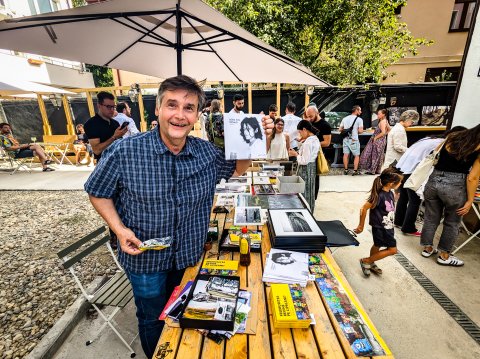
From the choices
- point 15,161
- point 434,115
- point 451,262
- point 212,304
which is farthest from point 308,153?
point 15,161

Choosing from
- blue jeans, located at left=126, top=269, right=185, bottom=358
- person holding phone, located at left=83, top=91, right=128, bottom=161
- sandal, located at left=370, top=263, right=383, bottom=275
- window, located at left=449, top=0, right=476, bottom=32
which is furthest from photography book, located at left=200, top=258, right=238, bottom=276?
window, located at left=449, top=0, right=476, bottom=32

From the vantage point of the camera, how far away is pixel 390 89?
9.64m

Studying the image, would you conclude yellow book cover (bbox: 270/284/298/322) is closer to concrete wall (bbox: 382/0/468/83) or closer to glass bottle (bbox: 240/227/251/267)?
glass bottle (bbox: 240/227/251/267)

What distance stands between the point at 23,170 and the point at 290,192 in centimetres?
1099

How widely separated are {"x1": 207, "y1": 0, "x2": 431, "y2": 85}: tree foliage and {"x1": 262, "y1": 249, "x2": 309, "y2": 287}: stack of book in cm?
737

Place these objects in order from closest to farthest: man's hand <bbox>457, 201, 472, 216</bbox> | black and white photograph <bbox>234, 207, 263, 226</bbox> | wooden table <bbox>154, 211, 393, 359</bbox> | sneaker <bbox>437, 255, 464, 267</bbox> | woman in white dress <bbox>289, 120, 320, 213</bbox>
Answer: wooden table <bbox>154, 211, 393, 359</bbox>
black and white photograph <bbox>234, 207, 263, 226</bbox>
man's hand <bbox>457, 201, 472, 216</bbox>
sneaker <bbox>437, 255, 464, 267</bbox>
woman in white dress <bbox>289, 120, 320, 213</bbox>

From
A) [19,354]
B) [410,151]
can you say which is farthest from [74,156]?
[410,151]

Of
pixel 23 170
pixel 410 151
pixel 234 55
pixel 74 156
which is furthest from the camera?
pixel 74 156

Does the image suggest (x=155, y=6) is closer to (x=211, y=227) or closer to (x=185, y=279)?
(x=211, y=227)

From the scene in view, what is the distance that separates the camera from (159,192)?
1491 millimetres

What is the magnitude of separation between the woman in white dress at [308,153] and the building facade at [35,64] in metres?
11.8

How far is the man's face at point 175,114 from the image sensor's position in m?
1.48

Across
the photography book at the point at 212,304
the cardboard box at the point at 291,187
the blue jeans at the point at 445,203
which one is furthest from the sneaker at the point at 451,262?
the photography book at the point at 212,304

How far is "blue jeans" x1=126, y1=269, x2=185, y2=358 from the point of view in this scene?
1629mm
